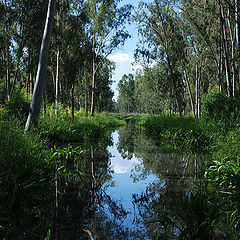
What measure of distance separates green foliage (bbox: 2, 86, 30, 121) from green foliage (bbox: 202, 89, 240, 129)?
8366mm

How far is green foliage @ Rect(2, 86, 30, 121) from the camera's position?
31.4ft

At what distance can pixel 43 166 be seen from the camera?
4.35 m

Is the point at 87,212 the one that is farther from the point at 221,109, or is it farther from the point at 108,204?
the point at 221,109

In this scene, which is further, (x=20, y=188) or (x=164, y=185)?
(x=164, y=185)

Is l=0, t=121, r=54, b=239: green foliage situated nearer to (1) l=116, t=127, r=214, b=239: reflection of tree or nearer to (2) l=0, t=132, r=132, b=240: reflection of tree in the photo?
(2) l=0, t=132, r=132, b=240: reflection of tree

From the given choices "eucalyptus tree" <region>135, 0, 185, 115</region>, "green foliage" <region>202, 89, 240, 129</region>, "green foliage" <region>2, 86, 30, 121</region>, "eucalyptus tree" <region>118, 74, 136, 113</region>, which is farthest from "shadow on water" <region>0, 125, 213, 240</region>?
"eucalyptus tree" <region>118, 74, 136, 113</region>

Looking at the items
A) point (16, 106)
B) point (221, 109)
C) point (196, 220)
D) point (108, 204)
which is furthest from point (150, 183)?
point (16, 106)

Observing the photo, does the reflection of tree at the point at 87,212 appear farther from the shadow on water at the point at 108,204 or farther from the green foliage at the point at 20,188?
the green foliage at the point at 20,188

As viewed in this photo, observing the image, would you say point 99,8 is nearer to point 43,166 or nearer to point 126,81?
point 43,166

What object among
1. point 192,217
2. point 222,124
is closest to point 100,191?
point 192,217

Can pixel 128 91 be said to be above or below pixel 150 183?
above

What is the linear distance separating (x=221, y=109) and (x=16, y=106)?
9174 millimetres

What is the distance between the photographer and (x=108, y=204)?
414cm

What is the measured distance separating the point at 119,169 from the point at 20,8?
629 inches
